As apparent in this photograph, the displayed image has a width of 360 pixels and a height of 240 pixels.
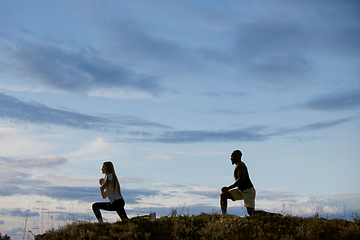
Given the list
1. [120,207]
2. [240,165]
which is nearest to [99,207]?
[120,207]

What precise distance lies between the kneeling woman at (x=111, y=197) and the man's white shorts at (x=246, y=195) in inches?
168

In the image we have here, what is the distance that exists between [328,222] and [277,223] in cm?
193

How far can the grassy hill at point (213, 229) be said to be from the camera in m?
11.1

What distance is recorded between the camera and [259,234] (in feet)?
36.6

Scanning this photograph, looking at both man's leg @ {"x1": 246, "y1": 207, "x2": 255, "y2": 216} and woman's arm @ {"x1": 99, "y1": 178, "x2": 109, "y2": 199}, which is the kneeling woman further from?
man's leg @ {"x1": 246, "y1": 207, "x2": 255, "y2": 216}

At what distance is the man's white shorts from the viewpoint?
12.7m

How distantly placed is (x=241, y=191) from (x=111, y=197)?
497cm

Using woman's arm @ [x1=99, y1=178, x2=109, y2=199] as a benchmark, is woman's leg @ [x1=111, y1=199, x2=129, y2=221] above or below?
below

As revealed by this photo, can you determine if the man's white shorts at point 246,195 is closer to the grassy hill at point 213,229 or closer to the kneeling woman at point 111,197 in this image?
the grassy hill at point 213,229

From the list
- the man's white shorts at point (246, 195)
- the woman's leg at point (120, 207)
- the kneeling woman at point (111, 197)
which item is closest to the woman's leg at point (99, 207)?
the kneeling woman at point (111, 197)

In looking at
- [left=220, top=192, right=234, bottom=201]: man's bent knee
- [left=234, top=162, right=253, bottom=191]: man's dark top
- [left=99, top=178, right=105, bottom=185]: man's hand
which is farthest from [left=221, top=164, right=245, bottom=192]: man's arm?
[left=99, top=178, right=105, bottom=185]: man's hand

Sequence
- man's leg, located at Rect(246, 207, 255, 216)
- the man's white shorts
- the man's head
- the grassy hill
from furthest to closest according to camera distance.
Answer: the man's head < man's leg, located at Rect(246, 207, 255, 216) < the man's white shorts < the grassy hill

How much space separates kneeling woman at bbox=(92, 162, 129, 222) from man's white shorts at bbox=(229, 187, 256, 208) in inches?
168

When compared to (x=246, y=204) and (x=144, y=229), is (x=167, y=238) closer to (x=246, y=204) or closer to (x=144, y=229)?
(x=144, y=229)
